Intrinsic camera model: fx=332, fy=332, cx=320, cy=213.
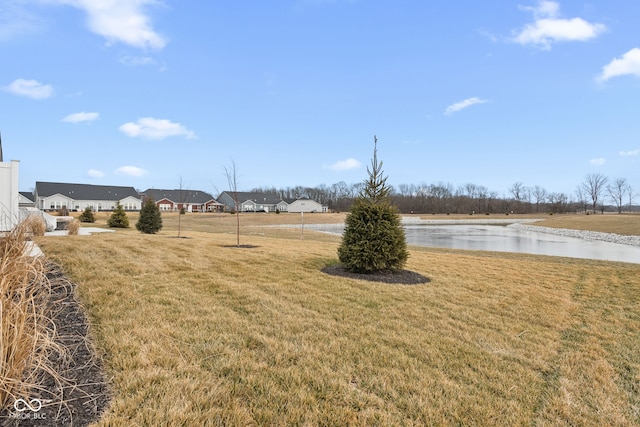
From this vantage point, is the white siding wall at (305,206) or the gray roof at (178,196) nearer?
the gray roof at (178,196)

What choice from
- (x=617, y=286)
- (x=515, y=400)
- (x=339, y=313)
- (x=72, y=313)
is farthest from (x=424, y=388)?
(x=617, y=286)

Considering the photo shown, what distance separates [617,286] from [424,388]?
834 cm

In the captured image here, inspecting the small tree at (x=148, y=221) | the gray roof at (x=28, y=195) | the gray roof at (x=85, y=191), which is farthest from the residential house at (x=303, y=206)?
the small tree at (x=148, y=221)

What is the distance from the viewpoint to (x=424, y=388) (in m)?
2.86

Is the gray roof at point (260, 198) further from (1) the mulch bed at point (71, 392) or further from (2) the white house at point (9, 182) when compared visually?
(1) the mulch bed at point (71, 392)

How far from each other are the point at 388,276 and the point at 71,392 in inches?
234

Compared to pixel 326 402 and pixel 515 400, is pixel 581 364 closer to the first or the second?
pixel 515 400

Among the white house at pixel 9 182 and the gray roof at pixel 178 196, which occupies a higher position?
the gray roof at pixel 178 196

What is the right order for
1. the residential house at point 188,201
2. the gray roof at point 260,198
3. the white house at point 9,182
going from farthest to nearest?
the gray roof at point 260,198 → the residential house at point 188,201 → the white house at point 9,182

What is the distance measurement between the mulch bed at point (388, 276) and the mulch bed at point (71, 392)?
16.4ft

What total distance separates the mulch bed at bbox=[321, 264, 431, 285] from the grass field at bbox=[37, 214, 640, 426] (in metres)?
0.47

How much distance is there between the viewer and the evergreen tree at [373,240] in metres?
7.51

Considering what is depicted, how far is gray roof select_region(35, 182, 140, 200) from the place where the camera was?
184 feet

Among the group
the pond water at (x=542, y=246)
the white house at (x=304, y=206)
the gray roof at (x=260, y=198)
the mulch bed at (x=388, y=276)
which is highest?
the gray roof at (x=260, y=198)
